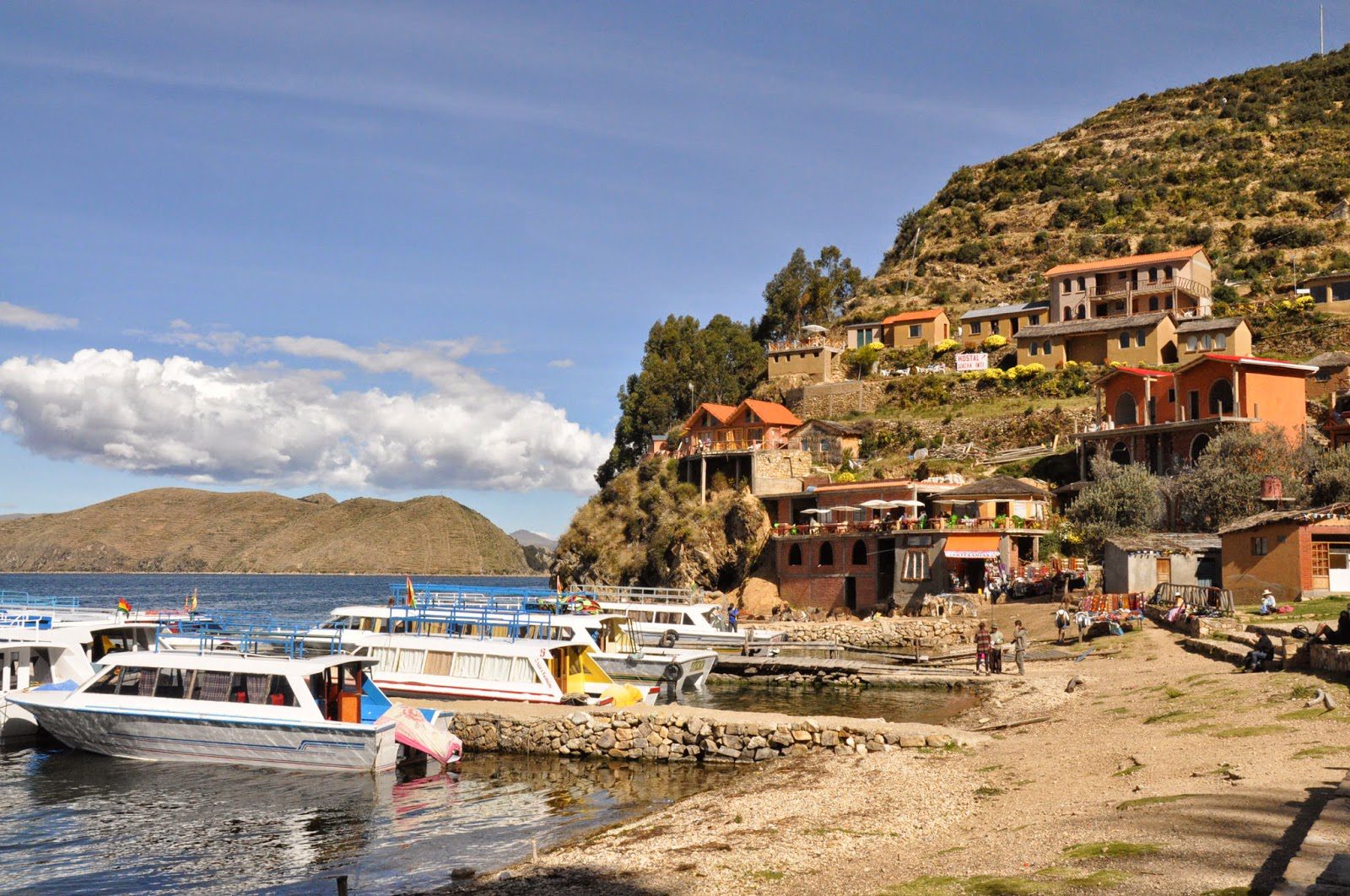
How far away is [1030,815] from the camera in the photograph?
668 inches

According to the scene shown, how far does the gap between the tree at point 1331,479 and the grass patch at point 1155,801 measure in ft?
140

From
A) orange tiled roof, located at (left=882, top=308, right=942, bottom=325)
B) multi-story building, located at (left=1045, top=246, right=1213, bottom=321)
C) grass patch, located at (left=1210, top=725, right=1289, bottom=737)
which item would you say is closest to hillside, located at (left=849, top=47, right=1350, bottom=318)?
multi-story building, located at (left=1045, top=246, right=1213, bottom=321)

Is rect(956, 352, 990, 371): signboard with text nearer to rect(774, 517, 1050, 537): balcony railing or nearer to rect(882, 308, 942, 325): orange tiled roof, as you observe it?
rect(882, 308, 942, 325): orange tiled roof

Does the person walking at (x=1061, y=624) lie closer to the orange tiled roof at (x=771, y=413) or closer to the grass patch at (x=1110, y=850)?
the grass patch at (x=1110, y=850)

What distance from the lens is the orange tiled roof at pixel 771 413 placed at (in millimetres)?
80500

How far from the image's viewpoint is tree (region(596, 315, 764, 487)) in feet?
319

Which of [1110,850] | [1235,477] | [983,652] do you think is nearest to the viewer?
[1110,850]

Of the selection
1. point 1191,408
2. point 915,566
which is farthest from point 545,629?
point 1191,408

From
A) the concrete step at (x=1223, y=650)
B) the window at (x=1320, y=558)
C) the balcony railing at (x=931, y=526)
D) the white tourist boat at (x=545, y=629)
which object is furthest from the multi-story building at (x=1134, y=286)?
the white tourist boat at (x=545, y=629)

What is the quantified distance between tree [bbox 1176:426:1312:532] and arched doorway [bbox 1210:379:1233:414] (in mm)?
3290

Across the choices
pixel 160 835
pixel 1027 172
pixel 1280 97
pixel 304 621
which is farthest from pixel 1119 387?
pixel 1280 97

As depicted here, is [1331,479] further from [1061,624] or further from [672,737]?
[672,737]

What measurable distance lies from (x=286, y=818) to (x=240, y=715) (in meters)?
4.96

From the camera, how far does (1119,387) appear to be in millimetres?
68750
